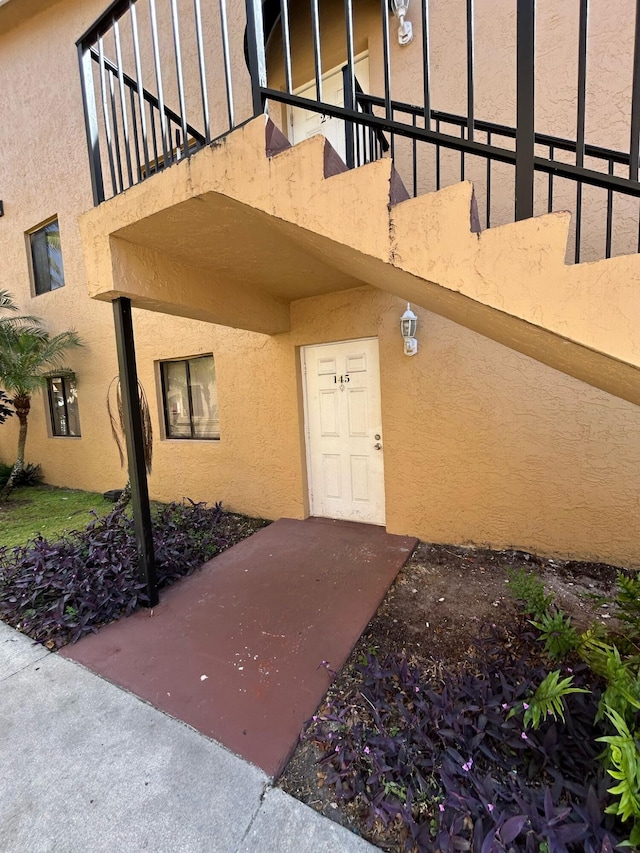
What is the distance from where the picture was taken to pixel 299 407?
4.78 m

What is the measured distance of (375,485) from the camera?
4.44 meters

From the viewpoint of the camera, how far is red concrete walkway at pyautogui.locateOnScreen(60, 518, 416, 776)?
2.03 m

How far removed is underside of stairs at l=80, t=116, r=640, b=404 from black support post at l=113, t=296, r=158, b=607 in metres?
0.25

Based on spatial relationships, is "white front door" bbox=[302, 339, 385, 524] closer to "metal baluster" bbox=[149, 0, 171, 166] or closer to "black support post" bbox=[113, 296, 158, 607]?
"black support post" bbox=[113, 296, 158, 607]

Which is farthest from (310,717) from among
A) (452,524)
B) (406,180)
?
(406,180)

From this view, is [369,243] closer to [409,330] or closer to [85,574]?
[409,330]

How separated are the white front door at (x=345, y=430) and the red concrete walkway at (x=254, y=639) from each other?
0.66 meters

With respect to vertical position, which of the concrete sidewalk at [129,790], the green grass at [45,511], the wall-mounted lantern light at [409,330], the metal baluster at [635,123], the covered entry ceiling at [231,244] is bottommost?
the concrete sidewalk at [129,790]

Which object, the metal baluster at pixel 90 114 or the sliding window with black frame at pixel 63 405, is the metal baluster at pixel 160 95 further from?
the sliding window with black frame at pixel 63 405

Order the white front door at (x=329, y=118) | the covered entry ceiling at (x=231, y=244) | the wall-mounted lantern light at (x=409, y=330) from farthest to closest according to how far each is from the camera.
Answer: the white front door at (x=329, y=118), the wall-mounted lantern light at (x=409, y=330), the covered entry ceiling at (x=231, y=244)

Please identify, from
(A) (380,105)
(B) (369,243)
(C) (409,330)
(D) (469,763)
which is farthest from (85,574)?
(A) (380,105)

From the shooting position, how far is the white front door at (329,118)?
156 inches

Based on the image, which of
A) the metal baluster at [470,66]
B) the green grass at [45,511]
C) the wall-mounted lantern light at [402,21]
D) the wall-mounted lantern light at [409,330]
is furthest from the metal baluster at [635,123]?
the green grass at [45,511]

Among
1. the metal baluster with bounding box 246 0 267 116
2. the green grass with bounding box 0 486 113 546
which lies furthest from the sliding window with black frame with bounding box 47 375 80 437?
the metal baluster with bounding box 246 0 267 116
